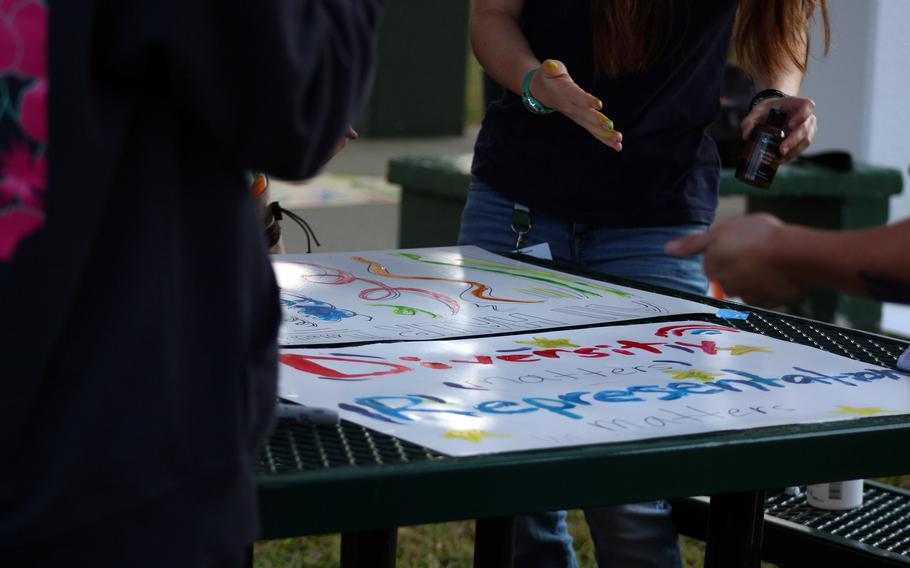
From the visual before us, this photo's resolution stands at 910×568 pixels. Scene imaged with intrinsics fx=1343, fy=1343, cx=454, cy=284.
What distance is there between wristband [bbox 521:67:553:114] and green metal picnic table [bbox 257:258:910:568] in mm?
754

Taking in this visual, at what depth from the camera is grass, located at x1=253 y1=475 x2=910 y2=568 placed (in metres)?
2.90

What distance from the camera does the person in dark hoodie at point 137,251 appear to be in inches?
29.9

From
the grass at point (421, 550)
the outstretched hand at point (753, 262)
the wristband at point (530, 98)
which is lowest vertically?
the grass at point (421, 550)

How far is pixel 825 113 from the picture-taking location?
16.9 feet

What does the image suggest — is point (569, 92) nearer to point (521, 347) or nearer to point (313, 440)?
point (521, 347)

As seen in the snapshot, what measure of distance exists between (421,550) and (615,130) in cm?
138

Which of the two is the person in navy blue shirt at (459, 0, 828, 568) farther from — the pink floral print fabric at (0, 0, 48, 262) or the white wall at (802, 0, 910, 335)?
the white wall at (802, 0, 910, 335)

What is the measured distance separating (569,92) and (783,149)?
13.7 inches

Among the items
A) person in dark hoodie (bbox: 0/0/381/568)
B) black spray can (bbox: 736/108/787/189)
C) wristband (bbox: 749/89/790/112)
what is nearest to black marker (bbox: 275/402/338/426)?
person in dark hoodie (bbox: 0/0/381/568)

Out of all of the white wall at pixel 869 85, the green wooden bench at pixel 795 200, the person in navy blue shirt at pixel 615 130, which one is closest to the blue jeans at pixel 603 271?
the person in navy blue shirt at pixel 615 130

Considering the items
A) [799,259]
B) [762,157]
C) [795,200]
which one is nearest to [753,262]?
[799,259]

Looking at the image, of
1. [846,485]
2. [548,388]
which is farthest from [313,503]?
[846,485]

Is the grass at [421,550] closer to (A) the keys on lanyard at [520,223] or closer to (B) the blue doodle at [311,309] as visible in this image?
(A) the keys on lanyard at [520,223]

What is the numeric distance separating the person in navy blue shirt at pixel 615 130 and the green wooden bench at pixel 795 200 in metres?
1.87
